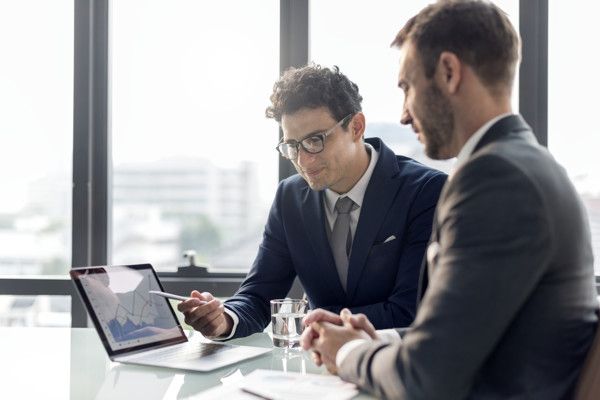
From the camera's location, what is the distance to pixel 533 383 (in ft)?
3.33

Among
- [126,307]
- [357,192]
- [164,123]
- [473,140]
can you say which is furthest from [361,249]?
[164,123]

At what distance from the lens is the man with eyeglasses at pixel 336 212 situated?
7.02 ft

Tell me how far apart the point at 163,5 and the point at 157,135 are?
2.11 ft

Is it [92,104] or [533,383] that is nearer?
[533,383]

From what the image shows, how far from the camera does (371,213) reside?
7.14 feet

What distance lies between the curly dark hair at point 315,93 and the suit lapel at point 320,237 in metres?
0.30

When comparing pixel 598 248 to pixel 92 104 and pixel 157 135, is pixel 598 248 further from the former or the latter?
pixel 92 104

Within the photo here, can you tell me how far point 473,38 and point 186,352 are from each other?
1.03 meters

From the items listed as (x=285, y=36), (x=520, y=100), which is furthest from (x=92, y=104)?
(x=520, y=100)

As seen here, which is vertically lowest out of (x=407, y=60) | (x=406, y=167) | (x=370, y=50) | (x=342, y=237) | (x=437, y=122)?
(x=342, y=237)

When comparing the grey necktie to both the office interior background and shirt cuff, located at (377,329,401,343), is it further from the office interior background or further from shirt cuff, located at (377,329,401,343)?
the office interior background

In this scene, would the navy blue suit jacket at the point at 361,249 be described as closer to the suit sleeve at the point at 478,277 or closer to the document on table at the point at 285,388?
the document on table at the point at 285,388

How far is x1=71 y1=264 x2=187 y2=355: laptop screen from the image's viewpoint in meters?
1.63

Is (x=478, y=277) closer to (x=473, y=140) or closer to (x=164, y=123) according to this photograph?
(x=473, y=140)
